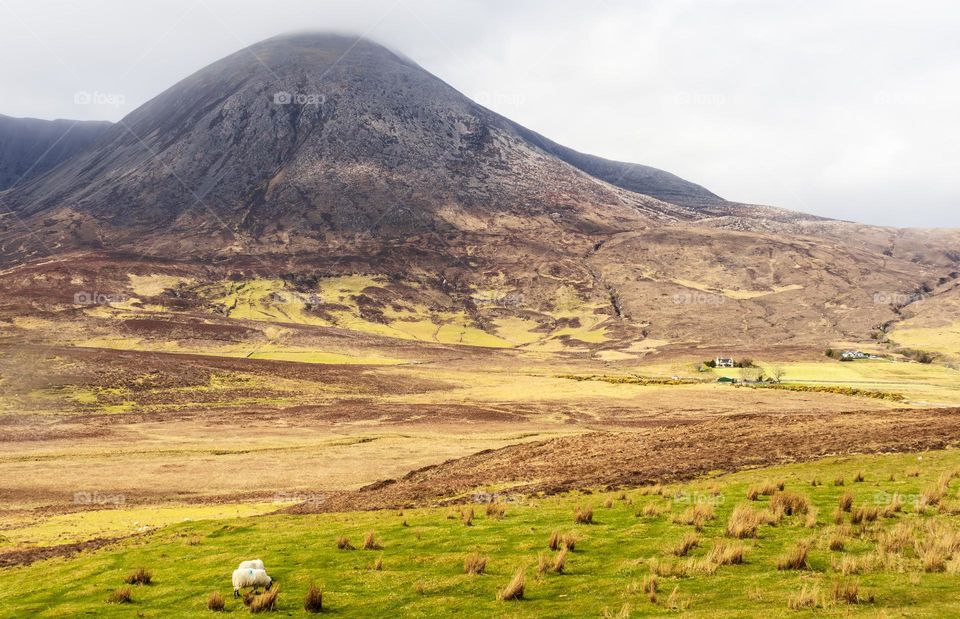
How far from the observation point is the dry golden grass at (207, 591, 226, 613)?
14.0m

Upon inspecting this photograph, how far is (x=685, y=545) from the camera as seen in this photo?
15.6 metres

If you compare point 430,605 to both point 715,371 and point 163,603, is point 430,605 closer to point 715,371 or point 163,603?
point 163,603

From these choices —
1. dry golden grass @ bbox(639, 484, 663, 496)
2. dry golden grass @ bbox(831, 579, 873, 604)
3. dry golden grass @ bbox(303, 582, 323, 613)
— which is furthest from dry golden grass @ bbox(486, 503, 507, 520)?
dry golden grass @ bbox(831, 579, 873, 604)

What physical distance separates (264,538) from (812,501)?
17.5 metres

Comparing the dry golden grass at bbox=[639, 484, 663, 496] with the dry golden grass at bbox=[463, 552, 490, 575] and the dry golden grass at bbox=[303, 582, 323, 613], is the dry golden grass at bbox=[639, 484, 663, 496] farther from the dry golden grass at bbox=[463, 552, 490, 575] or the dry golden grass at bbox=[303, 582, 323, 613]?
the dry golden grass at bbox=[303, 582, 323, 613]

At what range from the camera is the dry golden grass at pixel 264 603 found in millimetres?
13547

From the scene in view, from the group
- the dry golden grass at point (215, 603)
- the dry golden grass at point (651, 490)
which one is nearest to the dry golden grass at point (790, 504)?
the dry golden grass at point (651, 490)

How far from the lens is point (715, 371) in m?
112

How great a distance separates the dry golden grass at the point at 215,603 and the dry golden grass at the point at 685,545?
410 inches

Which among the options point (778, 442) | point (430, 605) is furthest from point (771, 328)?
point (430, 605)

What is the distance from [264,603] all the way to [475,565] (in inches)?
189

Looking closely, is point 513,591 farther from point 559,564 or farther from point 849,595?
point 849,595

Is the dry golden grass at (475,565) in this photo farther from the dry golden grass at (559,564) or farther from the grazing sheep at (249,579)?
the grazing sheep at (249,579)

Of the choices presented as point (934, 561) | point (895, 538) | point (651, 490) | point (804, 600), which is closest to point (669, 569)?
point (804, 600)
